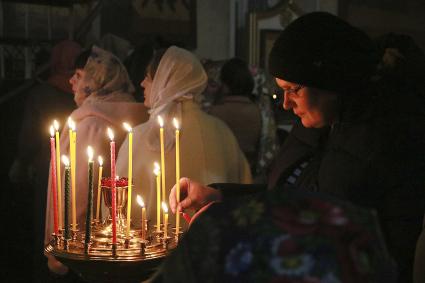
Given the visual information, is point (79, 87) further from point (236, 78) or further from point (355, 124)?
point (355, 124)

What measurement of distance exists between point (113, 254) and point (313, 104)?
0.75 meters

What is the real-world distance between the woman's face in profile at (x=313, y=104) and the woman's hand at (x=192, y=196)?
351 millimetres

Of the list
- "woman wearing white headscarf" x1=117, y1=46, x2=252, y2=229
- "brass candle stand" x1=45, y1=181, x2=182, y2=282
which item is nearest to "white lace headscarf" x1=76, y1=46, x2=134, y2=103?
"woman wearing white headscarf" x1=117, y1=46, x2=252, y2=229

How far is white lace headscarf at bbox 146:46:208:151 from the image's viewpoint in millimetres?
3072

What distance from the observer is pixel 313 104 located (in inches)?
82.0

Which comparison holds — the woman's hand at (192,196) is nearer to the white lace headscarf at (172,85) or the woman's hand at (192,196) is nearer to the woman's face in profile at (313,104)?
the woman's face in profile at (313,104)

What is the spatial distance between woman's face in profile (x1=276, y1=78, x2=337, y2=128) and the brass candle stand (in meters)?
0.53

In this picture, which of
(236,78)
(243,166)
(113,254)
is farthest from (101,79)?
(113,254)

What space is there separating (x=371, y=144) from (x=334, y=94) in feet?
0.62

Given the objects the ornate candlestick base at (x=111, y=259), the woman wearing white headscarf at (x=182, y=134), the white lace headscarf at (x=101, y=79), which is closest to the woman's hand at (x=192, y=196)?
the ornate candlestick base at (x=111, y=259)

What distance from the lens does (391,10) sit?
27.1ft

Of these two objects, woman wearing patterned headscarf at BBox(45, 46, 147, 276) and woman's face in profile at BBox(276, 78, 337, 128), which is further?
woman wearing patterned headscarf at BBox(45, 46, 147, 276)

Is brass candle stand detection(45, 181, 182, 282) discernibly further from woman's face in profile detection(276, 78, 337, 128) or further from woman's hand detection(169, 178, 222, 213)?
woman's face in profile detection(276, 78, 337, 128)

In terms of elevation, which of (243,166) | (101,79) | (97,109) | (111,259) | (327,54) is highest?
(327,54)
